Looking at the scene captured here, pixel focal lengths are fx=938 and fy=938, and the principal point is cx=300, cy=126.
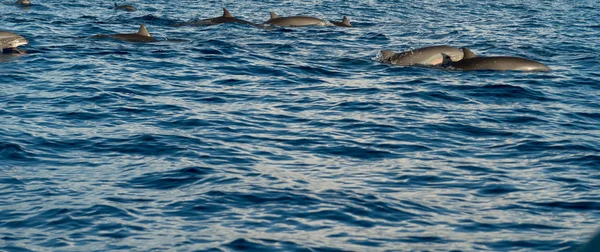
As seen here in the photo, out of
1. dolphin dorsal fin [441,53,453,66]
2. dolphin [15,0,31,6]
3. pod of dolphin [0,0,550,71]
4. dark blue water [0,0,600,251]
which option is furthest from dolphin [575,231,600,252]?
dolphin [15,0,31,6]

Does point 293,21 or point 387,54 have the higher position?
point 387,54

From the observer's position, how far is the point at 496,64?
2195cm

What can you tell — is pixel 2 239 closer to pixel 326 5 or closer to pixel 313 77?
pixel 313 77

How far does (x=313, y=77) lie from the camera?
2125 centimetres

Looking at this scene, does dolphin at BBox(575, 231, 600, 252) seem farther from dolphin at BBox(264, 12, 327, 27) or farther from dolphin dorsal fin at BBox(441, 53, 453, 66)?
dolphin at BBox(264, 12, 327, 27)

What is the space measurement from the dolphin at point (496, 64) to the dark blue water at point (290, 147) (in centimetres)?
44

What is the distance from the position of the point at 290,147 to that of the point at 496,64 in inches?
353

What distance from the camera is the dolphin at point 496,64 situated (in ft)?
71.9

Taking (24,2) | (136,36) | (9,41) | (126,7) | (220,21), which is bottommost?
(126,7)

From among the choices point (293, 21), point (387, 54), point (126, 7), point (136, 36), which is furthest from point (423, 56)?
point (126, 7)

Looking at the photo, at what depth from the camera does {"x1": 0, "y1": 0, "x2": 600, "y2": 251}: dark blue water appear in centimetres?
1050

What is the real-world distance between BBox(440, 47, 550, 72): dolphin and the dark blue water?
0.44 metres

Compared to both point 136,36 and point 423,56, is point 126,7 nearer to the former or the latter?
point 136,36

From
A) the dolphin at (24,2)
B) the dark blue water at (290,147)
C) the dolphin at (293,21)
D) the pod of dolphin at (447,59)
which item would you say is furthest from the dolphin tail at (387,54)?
the dolphin at (24,2)
